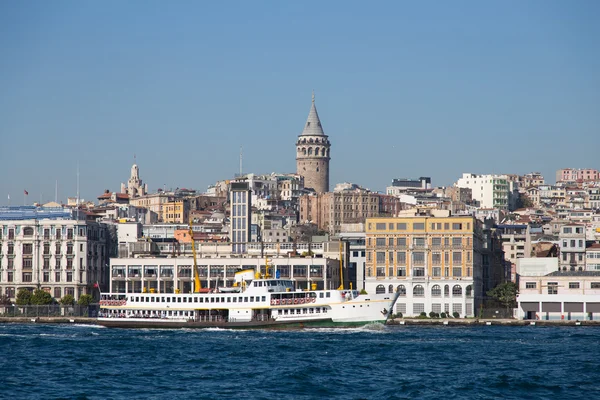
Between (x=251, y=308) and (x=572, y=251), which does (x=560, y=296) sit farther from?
(x=251, y=308)

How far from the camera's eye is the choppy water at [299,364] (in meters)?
56.3

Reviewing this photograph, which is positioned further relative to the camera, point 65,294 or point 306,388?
point 65,294

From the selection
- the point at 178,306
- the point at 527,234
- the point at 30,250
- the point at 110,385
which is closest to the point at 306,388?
the point at 110,385

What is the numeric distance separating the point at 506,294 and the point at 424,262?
9368 millimetres

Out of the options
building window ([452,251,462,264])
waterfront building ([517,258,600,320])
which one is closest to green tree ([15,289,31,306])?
building window ([452,251,462,264])

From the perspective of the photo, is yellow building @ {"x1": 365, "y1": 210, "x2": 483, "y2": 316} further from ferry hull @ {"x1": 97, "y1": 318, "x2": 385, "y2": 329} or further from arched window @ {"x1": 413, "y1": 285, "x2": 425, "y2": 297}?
ferry hull @ {"x1": 97, "y1": 318, "x2": 385, "y2": 329}

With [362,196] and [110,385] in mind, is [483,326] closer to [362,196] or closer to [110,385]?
[110,385]

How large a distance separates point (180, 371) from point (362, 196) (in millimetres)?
136938

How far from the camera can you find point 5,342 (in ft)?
271

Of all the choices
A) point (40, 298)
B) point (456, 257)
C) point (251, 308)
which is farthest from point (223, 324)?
point (456, 257)

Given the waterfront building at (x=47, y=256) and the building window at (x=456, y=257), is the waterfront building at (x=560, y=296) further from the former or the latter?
the waterfront building at (x=47, y=256)

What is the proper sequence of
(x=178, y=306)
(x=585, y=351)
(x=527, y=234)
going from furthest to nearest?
(x=527, y=234) < (x=178, y=306) < (x=585, y=351)

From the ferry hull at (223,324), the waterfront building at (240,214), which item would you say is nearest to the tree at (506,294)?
the ferry hull at (223,324)

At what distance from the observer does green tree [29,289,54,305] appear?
118562 millimetres
